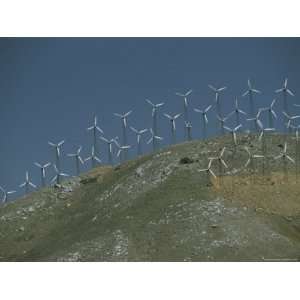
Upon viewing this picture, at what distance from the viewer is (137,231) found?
50594 millimetres

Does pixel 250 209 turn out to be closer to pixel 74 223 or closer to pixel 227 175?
pixel 227 175

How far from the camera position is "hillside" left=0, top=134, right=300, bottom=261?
46469mm

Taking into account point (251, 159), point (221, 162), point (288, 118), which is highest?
point (288, 118)

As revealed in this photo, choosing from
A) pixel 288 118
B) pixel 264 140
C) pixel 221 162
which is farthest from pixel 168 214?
pixel 264 140

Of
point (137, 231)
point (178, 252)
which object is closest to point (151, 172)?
point (137, 231)

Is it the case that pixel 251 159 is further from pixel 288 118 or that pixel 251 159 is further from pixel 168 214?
pixel 168 214

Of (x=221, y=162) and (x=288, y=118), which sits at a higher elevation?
(x=288, y=118)

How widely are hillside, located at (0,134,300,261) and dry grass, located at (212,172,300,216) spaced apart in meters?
0.07

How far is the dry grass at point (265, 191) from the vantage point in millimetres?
52031

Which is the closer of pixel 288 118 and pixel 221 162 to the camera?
pixel 221 162

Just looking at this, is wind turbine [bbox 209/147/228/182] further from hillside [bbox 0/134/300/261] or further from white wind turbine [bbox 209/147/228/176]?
hillside [bbox 0/134/300/261]

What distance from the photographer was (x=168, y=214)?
52312 mm

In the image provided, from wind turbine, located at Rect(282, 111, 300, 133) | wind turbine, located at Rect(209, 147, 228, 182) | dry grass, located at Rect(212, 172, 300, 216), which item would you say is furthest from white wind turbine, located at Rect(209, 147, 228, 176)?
wind turbine, located at Rect(282, 111, 300, 133)

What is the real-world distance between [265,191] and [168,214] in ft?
24.1
